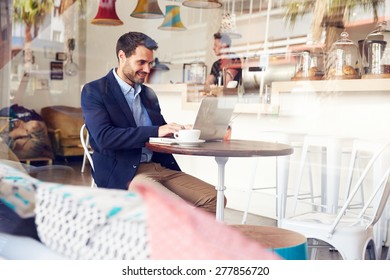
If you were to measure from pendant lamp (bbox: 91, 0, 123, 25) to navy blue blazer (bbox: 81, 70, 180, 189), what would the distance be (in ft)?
1.31

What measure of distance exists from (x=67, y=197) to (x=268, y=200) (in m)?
2.33

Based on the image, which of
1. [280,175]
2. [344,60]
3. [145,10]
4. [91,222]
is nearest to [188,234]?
[91,222]

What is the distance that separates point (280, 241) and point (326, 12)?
10.2ft

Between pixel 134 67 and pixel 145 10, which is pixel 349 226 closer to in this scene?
pixel 134 67

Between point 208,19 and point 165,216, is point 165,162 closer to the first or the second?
point 208,19

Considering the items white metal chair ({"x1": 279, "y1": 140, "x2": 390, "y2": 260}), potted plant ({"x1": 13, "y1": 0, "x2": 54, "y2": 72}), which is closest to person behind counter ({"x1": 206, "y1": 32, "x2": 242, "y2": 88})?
white metal chair ({"x1": 279, "y1": 140, "x2": 390, "y2": 260})

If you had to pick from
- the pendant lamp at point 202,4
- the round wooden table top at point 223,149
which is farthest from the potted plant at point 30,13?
the round wooden table top at point 223,149

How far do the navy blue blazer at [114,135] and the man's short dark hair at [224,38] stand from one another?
137 cm

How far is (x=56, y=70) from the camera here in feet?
11.6

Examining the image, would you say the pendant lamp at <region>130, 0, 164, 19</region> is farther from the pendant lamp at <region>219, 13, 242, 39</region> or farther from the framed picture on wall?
the pendant lamp at <region>219, 13, 242, 39</region>

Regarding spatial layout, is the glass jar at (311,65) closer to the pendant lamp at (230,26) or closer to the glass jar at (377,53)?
the glass jar at (377,53)

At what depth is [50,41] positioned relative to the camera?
11.7 feet

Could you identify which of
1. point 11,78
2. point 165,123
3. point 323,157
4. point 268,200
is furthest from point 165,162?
point 11,78

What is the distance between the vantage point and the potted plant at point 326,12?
414 cm
